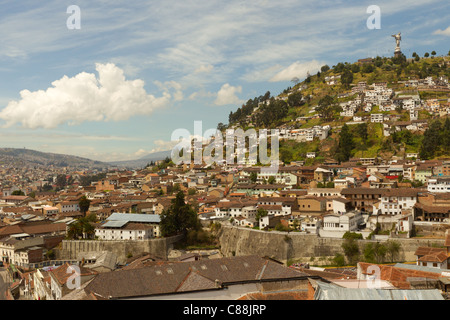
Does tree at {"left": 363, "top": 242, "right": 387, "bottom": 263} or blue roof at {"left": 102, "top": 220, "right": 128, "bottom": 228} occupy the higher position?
blue roof at {"left": 102, "top": 220, "right": 128, "bottom": 228}

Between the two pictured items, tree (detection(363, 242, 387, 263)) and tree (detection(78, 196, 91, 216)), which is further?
tree (detection(78, 196, 91, 216))

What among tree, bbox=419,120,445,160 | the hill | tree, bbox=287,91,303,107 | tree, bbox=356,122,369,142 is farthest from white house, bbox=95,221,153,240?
tree, bbox=287,91,303,107

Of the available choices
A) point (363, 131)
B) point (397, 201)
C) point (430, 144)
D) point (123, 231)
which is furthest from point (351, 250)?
point (363, 131)

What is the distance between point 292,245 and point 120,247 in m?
14.1

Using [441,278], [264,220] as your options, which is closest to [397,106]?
[264,220]

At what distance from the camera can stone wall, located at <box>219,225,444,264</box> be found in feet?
79.5

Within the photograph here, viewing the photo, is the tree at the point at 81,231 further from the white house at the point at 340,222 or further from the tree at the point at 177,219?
the white house at the point at 340,222

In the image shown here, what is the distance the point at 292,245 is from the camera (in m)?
A: 27.7

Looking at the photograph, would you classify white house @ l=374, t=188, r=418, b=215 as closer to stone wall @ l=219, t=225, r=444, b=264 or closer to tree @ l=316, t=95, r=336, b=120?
stone wall @ l=219, t=225, r=444, b=264

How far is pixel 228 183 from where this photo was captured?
163ft

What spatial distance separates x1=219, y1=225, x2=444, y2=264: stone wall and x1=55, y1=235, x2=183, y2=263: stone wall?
5.07 meters

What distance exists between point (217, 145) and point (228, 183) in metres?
22.8
